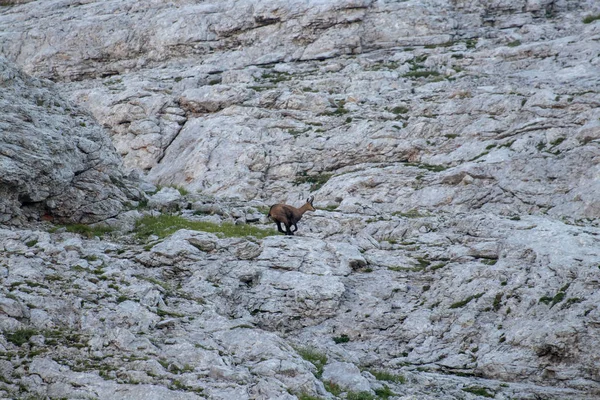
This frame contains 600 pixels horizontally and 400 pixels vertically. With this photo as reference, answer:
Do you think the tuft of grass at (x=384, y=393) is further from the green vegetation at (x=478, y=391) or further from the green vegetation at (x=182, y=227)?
the green vegetation at (x=182, y=227)

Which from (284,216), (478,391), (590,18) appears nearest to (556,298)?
(478,391)

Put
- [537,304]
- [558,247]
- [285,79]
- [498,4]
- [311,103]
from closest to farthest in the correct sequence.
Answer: [537,304] < [558,247] < [311,103] < [285,79] < [498,4]

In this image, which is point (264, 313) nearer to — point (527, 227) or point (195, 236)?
point (195, 236)

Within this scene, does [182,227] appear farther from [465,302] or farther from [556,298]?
[556,298]

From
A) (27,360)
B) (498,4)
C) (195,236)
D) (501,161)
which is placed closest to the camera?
(27,360)

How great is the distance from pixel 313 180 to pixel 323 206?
4544mm

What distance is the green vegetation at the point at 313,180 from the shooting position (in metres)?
34.1

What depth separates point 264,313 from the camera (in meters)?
19.1

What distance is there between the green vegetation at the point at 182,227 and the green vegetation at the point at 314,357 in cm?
725

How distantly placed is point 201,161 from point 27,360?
2356cm

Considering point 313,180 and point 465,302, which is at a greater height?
point 465,302

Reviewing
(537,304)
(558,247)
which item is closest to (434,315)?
(537,304)

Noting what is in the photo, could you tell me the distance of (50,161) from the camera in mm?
22938

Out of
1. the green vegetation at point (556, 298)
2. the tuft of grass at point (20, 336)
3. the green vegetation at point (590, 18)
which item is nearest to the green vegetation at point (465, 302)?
the green vegetation at point (556, 298)
